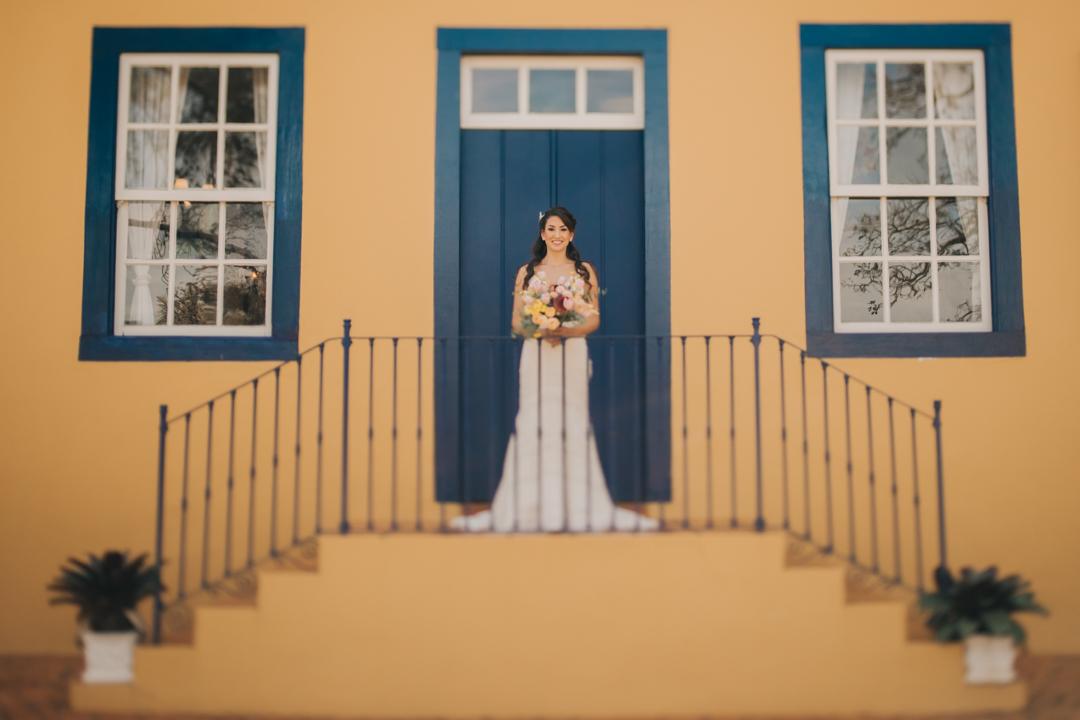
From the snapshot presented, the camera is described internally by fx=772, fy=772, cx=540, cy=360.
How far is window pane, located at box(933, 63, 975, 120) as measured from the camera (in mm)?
4883

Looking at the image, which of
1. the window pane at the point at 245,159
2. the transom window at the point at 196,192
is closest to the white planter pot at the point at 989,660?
the transom window at the point at 196,192

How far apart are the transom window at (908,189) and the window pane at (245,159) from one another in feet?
11.8

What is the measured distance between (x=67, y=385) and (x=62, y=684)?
1693 mm

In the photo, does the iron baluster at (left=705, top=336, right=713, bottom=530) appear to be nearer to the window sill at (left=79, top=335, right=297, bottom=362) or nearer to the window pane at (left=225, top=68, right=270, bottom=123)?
the window sill at (left=79, top=335, right=297, bottom=362)

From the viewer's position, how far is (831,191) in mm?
4801

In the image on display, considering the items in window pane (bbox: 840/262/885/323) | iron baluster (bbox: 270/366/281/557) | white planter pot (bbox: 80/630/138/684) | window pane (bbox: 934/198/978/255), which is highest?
window pane (bbox: 934/198/978/255)

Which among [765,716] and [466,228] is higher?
[466,228]

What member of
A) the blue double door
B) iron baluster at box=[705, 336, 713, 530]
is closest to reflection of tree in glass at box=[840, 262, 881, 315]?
iron baluster at box=[705, 336, 713, 530]

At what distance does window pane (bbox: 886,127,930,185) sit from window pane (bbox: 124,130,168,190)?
4593mm

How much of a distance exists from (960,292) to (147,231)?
202 inches

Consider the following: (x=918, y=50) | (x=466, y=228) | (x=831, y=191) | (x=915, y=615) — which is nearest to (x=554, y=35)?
(x=466, y=228)

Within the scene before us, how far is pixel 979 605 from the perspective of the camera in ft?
11.5

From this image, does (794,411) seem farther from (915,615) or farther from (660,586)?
(660,586)

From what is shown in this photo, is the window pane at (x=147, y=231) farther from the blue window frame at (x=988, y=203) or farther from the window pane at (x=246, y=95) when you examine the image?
the blue window frame at (x=988, y=203)
